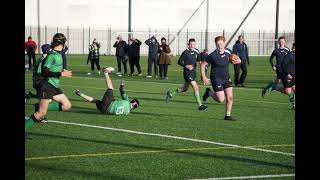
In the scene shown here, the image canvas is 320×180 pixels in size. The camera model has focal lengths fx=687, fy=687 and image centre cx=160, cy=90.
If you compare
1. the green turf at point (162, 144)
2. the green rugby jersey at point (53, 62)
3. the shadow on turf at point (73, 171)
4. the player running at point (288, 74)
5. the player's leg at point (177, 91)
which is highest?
the green rugby jersey at point (53, 62)

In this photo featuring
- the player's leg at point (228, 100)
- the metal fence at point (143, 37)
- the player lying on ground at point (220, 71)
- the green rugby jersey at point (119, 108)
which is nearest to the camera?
the player's leg at point (228, 100)

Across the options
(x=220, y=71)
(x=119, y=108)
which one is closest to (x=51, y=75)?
(x=119, y=108)

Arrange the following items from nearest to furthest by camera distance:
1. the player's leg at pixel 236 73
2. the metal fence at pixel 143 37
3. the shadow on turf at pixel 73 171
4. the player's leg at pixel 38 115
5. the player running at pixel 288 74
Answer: the shadow on turf at pixel 73 171 < the player's leg at pixel 38 115 < the player running at pixel 288 74 < the player's leg at pixel 236 73 < the metal fence at pixel 143 37

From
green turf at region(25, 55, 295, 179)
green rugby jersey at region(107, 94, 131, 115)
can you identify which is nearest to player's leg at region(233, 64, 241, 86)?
green turf at region(25, 55, 295, 179)

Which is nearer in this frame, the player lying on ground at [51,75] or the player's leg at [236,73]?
the player lying on ground at [51,75]

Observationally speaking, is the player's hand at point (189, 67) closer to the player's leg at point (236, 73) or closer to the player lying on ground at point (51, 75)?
the player lying on ground at point (51, 75)

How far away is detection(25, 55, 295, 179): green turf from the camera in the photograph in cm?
856

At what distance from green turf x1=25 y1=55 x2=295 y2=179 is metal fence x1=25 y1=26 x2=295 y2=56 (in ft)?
156

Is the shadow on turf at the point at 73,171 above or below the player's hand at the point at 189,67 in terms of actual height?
below

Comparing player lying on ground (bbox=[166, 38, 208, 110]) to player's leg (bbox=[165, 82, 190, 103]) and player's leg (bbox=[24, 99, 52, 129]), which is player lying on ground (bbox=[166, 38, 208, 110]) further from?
player's leg (bbox=[24, 99, 52, 129])

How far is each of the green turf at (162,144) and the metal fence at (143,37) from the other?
47.6 m

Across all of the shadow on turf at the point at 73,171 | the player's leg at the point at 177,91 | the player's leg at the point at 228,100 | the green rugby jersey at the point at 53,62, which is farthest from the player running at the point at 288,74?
the shadow on turf at the point at 73,171

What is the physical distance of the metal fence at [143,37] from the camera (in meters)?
67.2

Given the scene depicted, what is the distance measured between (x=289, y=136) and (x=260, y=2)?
2291 inches
